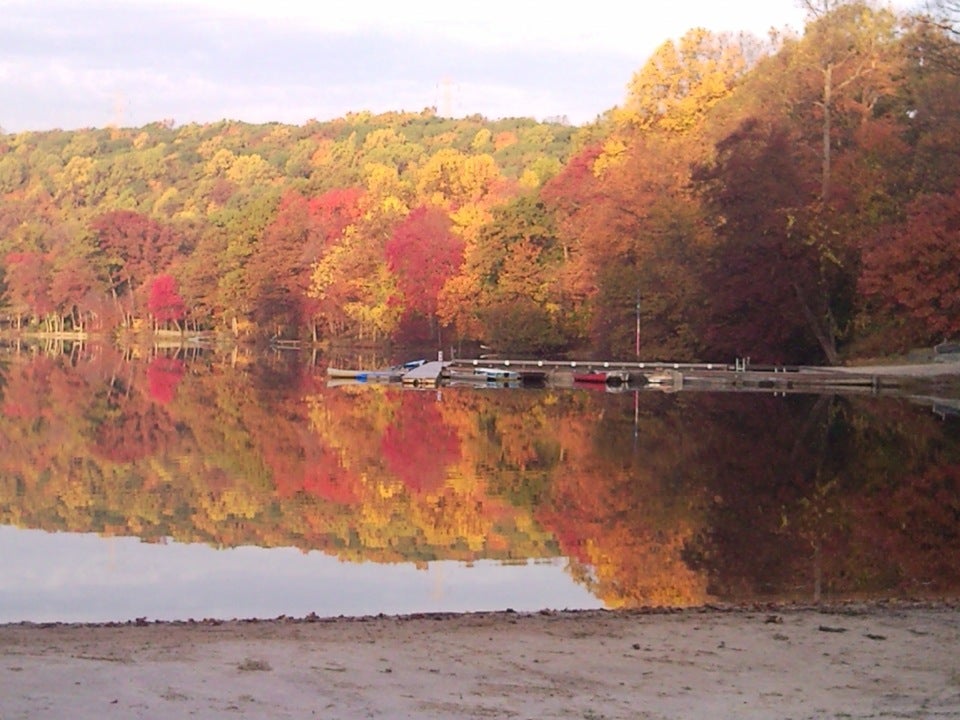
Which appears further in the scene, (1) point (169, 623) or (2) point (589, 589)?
(2) point (589, 589)

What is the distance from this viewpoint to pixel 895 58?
4784 centimetres

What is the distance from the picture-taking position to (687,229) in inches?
1919

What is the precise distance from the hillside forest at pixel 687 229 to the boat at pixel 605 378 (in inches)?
216

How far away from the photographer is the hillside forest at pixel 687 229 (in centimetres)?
4219

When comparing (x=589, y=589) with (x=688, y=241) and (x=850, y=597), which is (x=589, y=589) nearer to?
(x=850, y=597)

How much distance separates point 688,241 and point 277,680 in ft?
142

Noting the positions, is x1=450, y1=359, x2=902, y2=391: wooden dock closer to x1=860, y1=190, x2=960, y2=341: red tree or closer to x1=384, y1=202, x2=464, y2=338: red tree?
x1=860, y1=190, x2=960, y2=341: red tree

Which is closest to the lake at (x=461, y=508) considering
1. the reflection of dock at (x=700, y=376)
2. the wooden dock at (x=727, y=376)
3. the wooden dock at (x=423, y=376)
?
the reflection of dock at (x=700, y=376)

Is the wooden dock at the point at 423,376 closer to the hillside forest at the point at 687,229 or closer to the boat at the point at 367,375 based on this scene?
the boat at the point at 367,375

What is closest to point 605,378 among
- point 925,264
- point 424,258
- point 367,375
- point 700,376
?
point 700,376

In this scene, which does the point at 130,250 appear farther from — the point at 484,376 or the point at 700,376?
the point at 700,376

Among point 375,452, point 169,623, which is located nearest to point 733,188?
point 375,452

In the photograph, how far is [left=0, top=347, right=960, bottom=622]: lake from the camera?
35.5 feet

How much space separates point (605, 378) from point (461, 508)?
2535cm
